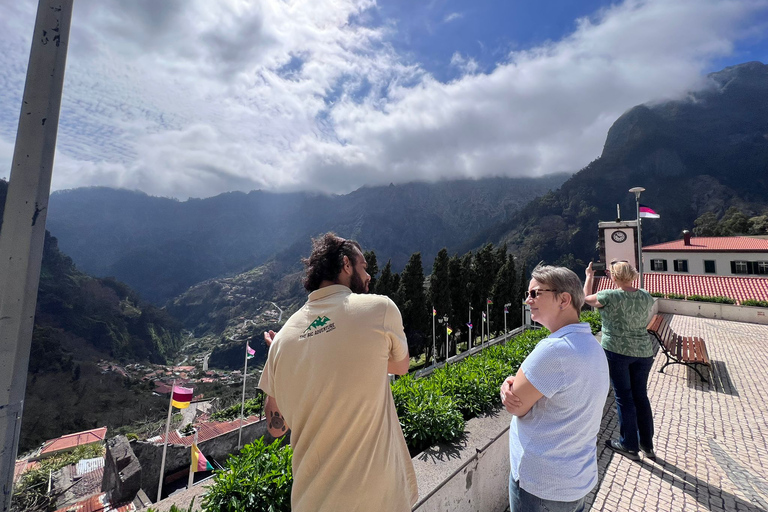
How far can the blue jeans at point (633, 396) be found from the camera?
3.02m

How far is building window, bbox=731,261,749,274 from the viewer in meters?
27.5

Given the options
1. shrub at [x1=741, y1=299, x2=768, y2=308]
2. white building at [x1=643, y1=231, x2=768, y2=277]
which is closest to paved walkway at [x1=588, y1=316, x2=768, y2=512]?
shrub at [x1=741, y1=299, x2=768, y2=308]

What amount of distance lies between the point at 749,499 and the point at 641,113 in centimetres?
14407

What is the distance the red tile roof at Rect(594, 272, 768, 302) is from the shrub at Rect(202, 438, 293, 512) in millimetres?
15357

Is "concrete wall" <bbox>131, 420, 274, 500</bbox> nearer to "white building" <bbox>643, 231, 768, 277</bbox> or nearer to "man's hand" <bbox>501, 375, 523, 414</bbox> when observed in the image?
"man's hand" <bbox>501, 375, 523, 414</bbox>

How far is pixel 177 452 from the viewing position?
1741cm

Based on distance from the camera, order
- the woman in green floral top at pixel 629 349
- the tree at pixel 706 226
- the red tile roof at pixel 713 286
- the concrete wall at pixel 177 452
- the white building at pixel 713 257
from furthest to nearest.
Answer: the tree at pixel 706 226 < the white building at pixel 713 257 < the concrete wall at pixel 177 452 < the red tile roof at pixel 713 286 < the woman in green floral top at pixel 629 349

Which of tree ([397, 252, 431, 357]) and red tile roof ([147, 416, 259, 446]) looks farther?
tree ([397, 252, 431, 357])

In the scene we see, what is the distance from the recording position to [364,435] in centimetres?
117

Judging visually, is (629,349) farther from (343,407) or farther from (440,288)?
(440,288)

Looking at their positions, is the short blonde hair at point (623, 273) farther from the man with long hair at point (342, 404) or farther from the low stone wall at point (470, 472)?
the man with long hair at point (342, 404)

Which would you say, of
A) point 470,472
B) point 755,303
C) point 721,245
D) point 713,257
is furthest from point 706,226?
point 470,472

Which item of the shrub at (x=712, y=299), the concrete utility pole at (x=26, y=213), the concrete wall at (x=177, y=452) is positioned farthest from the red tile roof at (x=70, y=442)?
the shrub at (x=712, y=299)

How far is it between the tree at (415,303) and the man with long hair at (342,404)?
2377 cm
